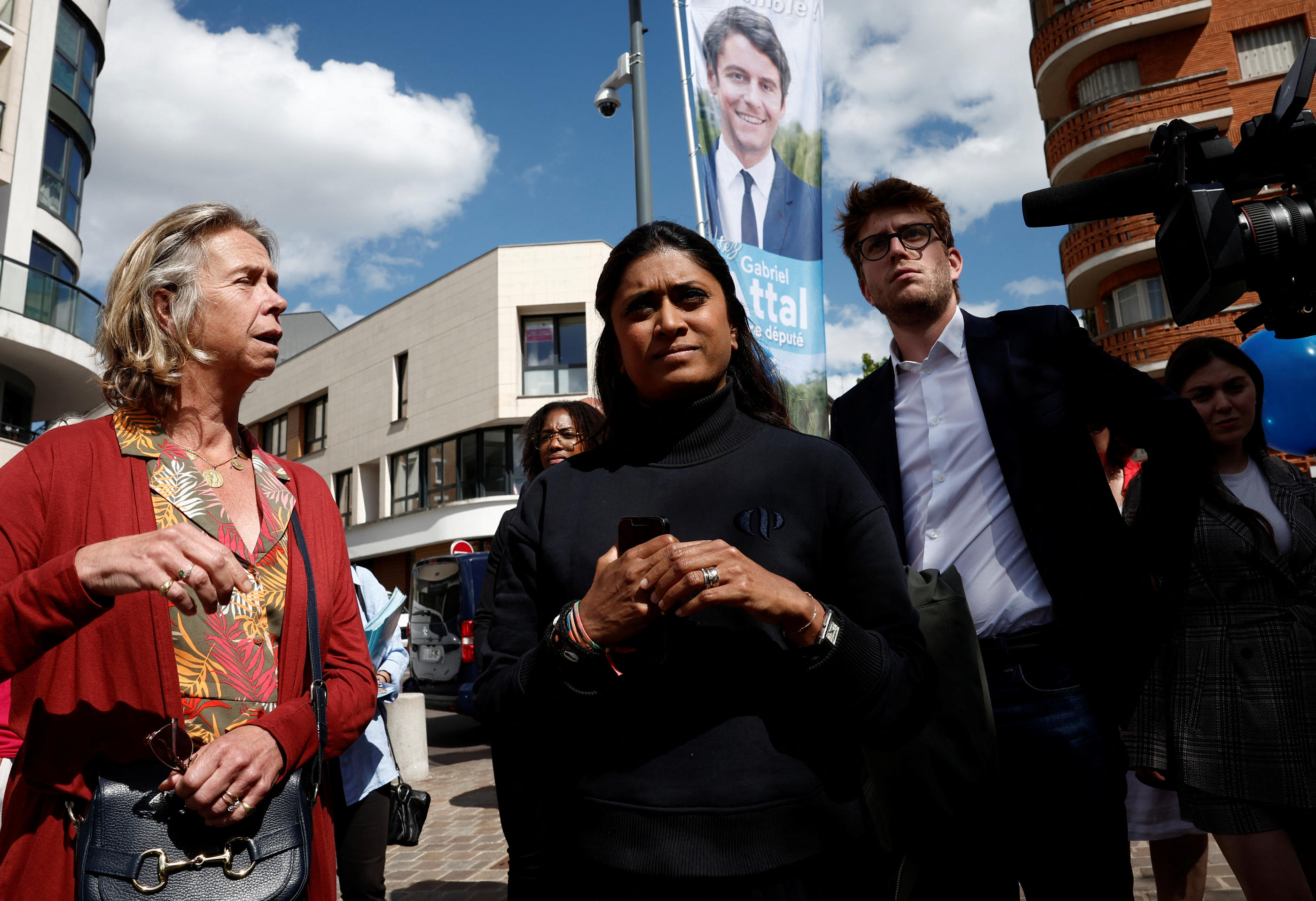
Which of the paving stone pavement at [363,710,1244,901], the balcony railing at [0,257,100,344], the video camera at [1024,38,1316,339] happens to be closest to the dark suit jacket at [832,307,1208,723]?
the video camera at [1024,38,1316,339]

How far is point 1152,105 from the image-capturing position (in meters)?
22.3

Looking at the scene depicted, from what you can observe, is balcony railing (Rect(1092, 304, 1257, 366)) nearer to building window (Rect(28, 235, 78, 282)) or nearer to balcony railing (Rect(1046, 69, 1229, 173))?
balcony railing (Rect(1046, 69, 1229, 173))

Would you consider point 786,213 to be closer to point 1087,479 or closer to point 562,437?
point 562,437

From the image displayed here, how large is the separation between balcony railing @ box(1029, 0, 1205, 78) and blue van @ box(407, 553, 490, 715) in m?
21.6

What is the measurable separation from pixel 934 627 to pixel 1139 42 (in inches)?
1044

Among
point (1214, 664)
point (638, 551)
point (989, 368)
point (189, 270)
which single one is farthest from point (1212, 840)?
point (189, 270)

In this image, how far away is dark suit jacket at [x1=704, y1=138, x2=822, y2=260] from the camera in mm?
6566

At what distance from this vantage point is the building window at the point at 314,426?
3781cm

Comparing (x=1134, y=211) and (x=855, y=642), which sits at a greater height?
(x=1134, y=211)

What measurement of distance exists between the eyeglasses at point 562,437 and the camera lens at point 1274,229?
105 inches

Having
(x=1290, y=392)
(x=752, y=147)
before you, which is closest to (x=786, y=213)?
(x=752, y=147)

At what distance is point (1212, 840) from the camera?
5602mm

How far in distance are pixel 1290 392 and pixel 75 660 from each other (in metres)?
6.67

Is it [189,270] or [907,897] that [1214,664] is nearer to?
[907,897]
